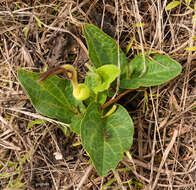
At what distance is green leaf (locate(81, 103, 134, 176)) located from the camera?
1.37 metres

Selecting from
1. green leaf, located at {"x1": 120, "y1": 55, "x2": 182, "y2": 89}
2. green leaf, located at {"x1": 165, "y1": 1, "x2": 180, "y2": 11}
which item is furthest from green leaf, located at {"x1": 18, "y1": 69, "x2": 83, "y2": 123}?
green leaf, located at {"x1": 165, "y1": 1, "x2": 180, "y2": 11}

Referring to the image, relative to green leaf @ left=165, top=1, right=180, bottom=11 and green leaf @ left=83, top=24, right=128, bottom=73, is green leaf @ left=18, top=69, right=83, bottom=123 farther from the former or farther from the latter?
green leaf @ left=165, top=1, right=180, bottom=11

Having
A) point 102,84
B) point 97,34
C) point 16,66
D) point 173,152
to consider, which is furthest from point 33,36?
point 173,152

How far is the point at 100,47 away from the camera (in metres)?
1.57

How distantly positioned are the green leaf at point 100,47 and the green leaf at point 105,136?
292mm

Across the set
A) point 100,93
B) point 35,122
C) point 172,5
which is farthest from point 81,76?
point 172,5

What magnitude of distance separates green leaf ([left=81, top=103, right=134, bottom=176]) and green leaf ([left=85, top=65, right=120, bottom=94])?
0.36 feet

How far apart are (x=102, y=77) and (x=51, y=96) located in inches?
13.0

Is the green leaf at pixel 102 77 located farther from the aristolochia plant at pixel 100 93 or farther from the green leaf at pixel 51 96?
the green leaf at pixel 51 96

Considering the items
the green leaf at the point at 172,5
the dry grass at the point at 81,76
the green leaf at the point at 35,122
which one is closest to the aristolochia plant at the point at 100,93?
the dry grass at the point at 81,76

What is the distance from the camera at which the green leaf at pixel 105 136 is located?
4.48 ft

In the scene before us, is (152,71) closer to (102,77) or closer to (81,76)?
(102,77)

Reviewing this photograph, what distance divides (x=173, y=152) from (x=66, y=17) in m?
1.15

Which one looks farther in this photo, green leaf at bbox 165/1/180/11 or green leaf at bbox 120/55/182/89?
green leaf at bbox 165/1/180/11
